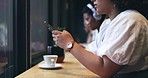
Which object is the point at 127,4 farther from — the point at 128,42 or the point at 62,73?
the point at 62,73

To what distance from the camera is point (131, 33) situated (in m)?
1.27

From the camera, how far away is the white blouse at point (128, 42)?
1269 millimetres

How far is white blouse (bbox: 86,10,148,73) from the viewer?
1269 mm

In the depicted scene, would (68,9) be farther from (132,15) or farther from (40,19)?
(132,15)

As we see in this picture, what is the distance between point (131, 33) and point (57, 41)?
413mm

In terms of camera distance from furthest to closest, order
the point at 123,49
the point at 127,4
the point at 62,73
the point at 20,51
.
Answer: the point at 20,51 → the point at 62,73 → the point at 127,4 → the point at 123,49

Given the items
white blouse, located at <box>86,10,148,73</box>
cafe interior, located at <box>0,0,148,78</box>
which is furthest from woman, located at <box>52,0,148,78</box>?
cafe interior, located at <box>0,0,148,78</box>

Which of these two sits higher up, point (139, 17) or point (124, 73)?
point (139, 17)

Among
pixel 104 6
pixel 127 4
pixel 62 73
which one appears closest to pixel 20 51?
pixel 62 73

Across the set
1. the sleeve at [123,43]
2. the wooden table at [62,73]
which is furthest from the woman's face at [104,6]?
the wooden table at [62,73]

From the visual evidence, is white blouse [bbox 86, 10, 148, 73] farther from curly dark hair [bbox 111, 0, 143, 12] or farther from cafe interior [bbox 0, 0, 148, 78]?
cafe interior [bbox 0, 0, 148, 78]

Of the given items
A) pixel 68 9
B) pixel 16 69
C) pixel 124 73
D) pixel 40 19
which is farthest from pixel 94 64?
pixel 68 9

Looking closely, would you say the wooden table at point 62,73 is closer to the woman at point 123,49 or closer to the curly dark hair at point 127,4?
the woman at point 123,49

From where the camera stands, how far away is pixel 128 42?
1268mm
